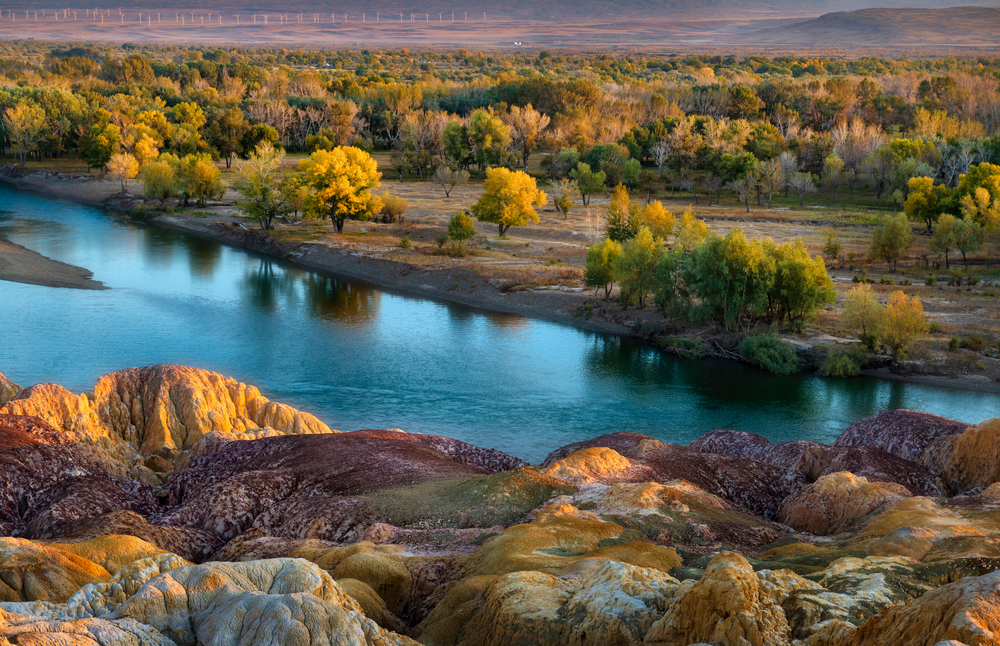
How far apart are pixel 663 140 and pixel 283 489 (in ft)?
349

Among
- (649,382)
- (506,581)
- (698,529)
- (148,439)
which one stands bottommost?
(649,382)

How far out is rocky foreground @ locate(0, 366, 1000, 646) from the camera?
1423 cm

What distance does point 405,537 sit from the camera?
22.8 metres

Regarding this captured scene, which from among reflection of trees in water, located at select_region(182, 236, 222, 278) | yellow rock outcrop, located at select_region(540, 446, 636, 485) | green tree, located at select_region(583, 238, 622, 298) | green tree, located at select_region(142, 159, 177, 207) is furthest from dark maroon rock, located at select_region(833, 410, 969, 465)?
green tree, located at select_region(142, 159, 177, 207)

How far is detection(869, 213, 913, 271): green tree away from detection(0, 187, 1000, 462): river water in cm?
2598

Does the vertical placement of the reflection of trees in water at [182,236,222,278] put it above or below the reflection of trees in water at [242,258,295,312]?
above

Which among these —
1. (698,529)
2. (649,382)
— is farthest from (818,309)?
(698,529)

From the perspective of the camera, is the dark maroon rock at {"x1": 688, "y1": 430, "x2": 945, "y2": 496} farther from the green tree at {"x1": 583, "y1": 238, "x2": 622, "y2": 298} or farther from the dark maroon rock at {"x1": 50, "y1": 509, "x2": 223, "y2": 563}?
the green tree at {"x1": 583, "y1": 238, "x2": 622, "y2": 298}

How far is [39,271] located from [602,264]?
45.9m

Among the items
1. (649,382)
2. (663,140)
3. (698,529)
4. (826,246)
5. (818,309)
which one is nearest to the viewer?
(698,529)

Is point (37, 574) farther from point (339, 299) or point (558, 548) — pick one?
point (339, 299)

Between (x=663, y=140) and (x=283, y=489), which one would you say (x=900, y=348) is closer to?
(x=283, y=489)

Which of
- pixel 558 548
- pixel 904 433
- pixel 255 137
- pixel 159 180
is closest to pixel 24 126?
pixel 255 137

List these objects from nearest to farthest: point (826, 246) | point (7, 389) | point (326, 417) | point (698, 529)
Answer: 1. point (698, 529)
2. point (7, 389)
3. point (326, 417)
4. point (826, 246)
